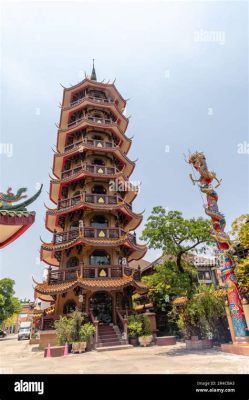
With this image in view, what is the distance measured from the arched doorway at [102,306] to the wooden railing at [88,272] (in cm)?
153

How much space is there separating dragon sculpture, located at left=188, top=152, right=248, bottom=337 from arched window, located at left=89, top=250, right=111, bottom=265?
373 inches

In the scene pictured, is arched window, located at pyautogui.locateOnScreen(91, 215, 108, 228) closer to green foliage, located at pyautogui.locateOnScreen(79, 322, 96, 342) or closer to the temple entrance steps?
the temple entrance steps

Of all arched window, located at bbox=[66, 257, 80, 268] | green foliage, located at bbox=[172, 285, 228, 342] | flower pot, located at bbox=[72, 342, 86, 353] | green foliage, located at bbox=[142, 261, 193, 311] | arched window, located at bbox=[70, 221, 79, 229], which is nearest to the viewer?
green foliage, located at bbox=[172, 285, 228, 342]

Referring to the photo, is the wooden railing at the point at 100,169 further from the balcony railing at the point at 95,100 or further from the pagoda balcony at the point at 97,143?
the balcony railing at the point at 95,100

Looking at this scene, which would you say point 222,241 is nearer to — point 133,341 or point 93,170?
point 133,341

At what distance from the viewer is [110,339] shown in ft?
49.0

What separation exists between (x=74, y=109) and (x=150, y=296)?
17379 mm

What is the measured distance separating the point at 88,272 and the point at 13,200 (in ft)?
38.0

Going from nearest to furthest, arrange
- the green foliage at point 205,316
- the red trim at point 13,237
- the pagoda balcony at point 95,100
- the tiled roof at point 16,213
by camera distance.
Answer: the tiled roof at point 16,213 → the red trim at point 13,237 → the green foliage at point 205,316 → the pagoda balcony at point 95,100

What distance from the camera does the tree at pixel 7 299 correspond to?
3359cm

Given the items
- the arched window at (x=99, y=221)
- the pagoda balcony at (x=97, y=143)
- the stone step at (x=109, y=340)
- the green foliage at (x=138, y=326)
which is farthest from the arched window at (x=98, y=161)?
the stone step at (x=109, y=340)

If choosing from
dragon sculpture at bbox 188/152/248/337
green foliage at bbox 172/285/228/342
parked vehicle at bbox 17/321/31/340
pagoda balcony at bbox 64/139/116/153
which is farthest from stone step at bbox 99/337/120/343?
parked vehicle at bbox 17/321/31/340

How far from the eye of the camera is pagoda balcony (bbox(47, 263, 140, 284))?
56.9ft
